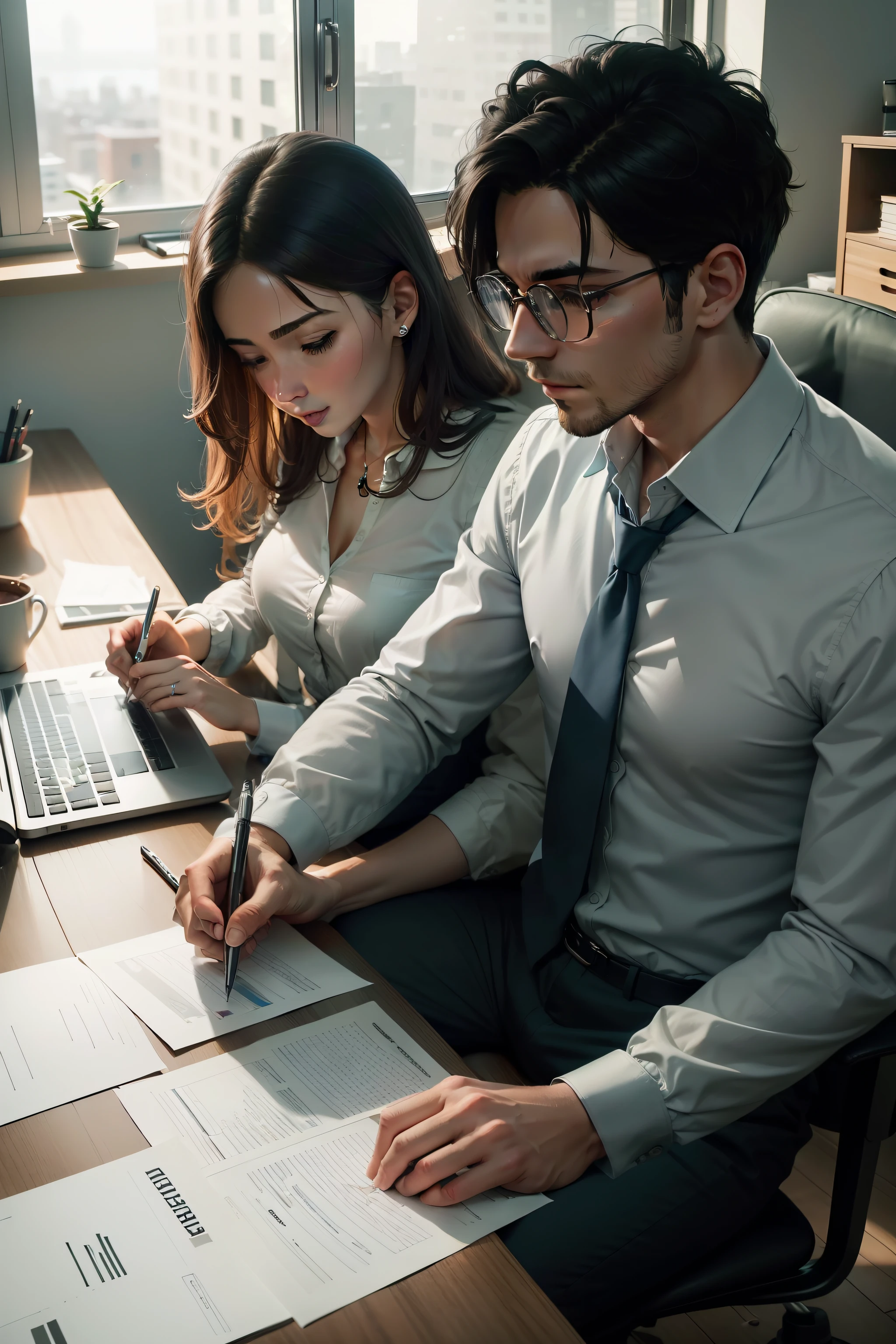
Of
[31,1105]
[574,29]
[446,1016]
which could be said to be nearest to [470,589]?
[446,1016]

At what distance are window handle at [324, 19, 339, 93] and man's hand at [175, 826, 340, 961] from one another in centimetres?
212

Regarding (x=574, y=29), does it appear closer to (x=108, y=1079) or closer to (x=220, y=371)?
(x=220, y=371)

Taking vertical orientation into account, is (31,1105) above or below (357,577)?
below

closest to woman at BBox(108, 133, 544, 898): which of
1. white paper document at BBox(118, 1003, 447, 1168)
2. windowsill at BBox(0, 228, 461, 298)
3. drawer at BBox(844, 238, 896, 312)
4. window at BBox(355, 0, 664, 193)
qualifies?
white paper document at BBox(118, 1003, 447, 1168)

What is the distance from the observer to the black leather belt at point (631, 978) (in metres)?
1.09

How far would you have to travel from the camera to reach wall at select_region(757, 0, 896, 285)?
3.00 metres

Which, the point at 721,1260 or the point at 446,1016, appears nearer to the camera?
the point at 721,1260

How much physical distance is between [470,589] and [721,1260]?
0.70m

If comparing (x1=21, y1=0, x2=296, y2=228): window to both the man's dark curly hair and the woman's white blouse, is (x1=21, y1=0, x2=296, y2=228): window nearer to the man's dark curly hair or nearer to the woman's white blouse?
the woman's white blouse

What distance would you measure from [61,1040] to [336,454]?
102 cm

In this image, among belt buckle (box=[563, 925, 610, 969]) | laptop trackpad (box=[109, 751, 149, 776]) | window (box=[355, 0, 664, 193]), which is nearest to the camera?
belt buckle (box=[563, 925, 610, 969])

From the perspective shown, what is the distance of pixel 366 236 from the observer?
1435 mm

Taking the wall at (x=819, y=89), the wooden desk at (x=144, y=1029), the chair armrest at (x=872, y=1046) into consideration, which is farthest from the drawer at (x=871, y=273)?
the chair armrest at (x=872, y=1046)

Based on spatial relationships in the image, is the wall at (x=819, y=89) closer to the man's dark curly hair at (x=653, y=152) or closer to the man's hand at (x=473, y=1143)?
the man's dark curly hair at (x=653, y=152)
